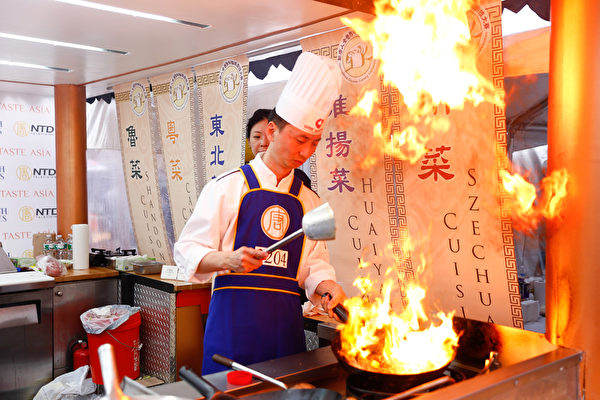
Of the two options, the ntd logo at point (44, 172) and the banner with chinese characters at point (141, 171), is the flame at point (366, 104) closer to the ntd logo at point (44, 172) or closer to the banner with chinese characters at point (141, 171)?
the banner with chinese characters at point (141, 171)

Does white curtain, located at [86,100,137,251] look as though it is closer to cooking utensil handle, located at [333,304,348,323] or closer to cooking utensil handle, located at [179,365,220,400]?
cooking utensil handle, located at [333,304,348,323]

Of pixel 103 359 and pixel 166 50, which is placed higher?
pixel 166 50

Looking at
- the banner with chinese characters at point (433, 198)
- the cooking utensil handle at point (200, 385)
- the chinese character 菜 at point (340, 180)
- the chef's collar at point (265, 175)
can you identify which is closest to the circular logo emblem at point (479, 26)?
the banner with chinese characters at point (433, 198)

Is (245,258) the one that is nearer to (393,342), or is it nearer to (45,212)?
(393,342)

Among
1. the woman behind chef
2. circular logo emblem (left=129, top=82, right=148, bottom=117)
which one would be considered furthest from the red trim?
circular logo emblem (left=129, top=82, right=148, bottom=117)

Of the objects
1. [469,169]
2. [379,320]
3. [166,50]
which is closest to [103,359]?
[379,320]

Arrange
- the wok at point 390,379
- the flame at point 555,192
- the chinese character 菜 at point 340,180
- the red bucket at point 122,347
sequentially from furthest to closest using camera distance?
the red bucket at point 122,347 → the chinese character 菜 at point 340,180 → the flame at point 555,192 → the wok at point 390,379

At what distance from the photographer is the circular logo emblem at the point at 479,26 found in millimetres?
2748

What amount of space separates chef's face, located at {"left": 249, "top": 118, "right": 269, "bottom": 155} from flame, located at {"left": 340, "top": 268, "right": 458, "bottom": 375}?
76.2 inches

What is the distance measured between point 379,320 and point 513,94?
1.43 metres

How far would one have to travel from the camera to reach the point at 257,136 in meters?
4.14

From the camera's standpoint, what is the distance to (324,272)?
2604mm

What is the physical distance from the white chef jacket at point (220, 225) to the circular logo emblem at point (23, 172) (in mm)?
4985

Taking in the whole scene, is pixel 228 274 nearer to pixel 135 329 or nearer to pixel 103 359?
pixel 103 359
